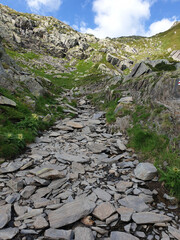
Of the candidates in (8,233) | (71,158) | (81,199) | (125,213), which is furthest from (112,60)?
(8,233)

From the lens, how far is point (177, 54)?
100 m

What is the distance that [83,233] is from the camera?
383 centimetres

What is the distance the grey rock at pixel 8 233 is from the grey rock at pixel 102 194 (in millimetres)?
2826

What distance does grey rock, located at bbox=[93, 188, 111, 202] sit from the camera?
17.1 ft

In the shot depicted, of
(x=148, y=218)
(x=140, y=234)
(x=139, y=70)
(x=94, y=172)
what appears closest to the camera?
(x=140, y=234)

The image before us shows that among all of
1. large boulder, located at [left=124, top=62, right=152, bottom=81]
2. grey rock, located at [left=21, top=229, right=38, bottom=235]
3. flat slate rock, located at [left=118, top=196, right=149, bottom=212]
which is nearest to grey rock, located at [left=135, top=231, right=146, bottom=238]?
flat slate rock, located at [left=118, top=196, right=149, bottom=212]

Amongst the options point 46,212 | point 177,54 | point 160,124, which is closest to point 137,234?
point 46,212

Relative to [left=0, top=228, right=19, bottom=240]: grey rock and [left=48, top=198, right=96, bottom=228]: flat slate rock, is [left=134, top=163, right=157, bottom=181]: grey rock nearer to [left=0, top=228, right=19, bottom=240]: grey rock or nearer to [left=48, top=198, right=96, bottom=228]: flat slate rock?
[left=48, top=198, right=96, bottom=228]: flat slate rock

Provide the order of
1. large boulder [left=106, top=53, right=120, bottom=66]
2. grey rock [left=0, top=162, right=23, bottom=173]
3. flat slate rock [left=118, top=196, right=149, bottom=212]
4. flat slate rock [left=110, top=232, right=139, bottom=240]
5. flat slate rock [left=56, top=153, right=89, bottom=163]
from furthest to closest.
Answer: large boulder [left=106, top=53, right=120, bottom=66]
flat slate rock [left=56, top=153, right=89, bottom=163]
grey rock [left=0, top=162, right=23, bottom=173]
flat slate rock [left=118, top=196, right=149, bottom=212]
flat slate rock [left=110, top=232, right=139, bottom=240]

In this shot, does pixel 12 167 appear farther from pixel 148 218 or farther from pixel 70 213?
pixel 148 218

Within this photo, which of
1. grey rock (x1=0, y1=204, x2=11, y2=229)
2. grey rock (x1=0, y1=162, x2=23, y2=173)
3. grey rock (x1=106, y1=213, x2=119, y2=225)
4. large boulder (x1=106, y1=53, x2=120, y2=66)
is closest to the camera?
grey rock (x1=0, y1=204, x2=11, y2=229)

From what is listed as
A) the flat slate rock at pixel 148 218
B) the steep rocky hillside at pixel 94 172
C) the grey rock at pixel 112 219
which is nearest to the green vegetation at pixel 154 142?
the steep rocky hillside at pixel 94 172

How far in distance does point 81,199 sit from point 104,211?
919 mm

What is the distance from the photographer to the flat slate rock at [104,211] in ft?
14.5
